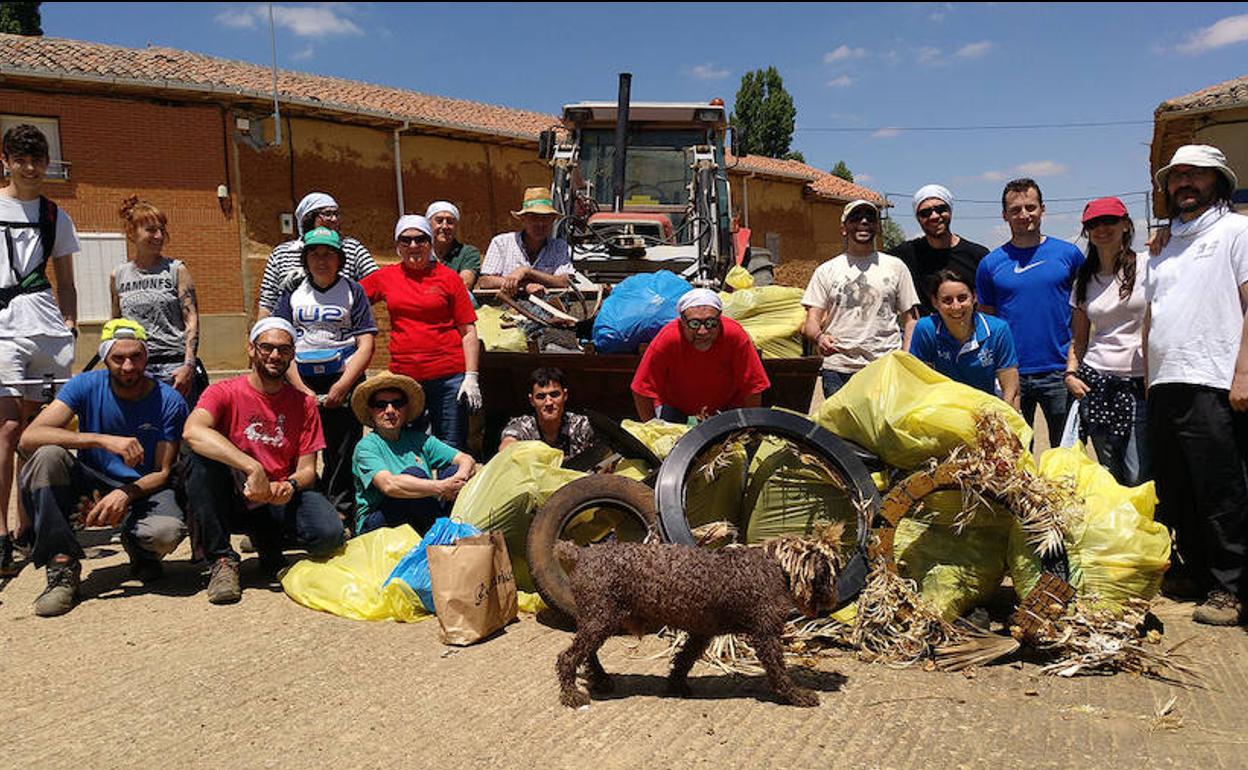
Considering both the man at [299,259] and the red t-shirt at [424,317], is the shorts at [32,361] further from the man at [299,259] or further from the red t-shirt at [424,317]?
the red t-shirt at [424,317]

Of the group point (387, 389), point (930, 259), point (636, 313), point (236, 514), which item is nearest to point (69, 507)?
point (236, 514)

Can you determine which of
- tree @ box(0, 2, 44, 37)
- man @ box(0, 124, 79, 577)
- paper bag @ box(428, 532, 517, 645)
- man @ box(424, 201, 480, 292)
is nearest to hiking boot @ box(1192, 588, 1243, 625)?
paper bag @ box(428, 532, 517, 645)

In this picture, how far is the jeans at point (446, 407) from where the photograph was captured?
516cm

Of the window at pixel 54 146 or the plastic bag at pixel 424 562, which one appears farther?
the window at pixel 54 146

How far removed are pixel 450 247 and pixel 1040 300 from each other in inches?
146

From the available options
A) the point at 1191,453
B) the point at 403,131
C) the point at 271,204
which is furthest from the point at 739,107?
the point at 1191,453

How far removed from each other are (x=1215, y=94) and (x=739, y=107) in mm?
23613

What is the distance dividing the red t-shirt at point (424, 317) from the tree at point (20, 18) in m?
22.5

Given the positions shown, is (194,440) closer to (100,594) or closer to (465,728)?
(100,594)

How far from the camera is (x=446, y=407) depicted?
518 centimetres

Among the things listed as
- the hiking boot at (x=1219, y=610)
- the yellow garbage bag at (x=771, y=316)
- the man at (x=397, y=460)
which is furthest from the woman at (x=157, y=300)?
the hiking boot at (x=1219, y=610)

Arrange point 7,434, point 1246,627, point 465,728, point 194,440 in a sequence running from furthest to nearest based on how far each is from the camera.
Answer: point 7,434
point 194,440
point 1246,627
point 465,728

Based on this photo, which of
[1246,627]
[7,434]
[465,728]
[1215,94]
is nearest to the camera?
[465,728]

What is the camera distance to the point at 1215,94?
1596 cm
